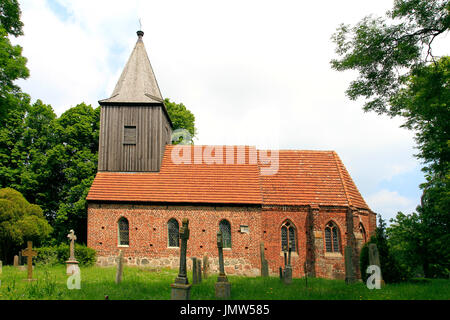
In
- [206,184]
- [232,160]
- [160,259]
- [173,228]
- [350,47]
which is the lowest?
[160,259]

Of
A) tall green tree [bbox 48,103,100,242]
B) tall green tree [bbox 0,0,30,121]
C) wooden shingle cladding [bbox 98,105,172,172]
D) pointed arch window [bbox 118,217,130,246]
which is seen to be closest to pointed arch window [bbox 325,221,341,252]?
wooden shingle cladding [bbox 98,105,172,172]

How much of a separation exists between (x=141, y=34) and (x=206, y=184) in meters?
12.7

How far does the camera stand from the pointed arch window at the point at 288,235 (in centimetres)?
1884

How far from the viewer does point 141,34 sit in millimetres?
23406

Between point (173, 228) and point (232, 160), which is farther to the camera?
point (232, 160)

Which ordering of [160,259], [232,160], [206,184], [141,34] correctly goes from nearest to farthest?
[160,259] → [206,184] → [232,160] → [141,34]

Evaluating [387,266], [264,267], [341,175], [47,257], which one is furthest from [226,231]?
[47,257]

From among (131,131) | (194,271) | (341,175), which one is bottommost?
(194,271)

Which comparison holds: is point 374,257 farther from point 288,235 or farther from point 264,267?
point 288,235

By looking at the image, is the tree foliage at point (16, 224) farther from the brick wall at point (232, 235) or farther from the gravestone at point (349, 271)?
the gravestone at point (349, 271)

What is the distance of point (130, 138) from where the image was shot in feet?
67.9

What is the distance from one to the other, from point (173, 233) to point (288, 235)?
7.00 metres
